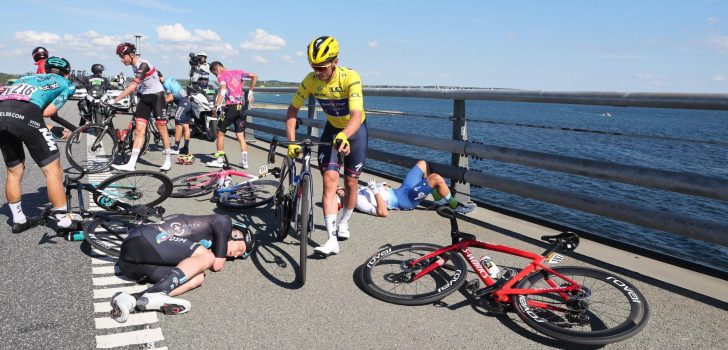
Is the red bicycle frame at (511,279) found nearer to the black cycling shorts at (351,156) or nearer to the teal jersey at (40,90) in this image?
the black cycling shorts at (351,156)

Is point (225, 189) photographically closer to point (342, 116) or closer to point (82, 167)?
point (342, 116)

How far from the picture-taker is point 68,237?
4445 millimetres

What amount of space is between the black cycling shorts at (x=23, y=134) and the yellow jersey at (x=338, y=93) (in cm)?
273

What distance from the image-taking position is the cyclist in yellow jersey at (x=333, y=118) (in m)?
4.43

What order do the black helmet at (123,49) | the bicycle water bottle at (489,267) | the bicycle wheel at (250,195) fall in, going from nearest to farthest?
the bicycle water bottle at (489,267)
the bicycle wheel at (250,195)
the black helmet at (123,49)

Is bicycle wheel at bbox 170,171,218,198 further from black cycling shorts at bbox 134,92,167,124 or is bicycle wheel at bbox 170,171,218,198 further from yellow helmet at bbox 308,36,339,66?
yellow helmet at bbox 308,36,339,66

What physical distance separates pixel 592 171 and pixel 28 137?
5826 mm

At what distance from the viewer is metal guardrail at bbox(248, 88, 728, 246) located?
3.76 m

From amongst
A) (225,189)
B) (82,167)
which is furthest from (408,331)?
(82,167)

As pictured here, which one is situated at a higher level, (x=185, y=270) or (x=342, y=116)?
(x=342, y=116)

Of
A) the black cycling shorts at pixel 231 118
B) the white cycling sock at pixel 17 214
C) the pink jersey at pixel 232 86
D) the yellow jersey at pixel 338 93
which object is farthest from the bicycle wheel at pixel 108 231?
the pink jersey at pixel 232 86

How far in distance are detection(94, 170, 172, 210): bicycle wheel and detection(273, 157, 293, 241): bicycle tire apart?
1.74 m

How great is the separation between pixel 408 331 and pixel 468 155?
11.2 ft

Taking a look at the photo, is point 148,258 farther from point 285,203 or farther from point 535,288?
point 535,288
